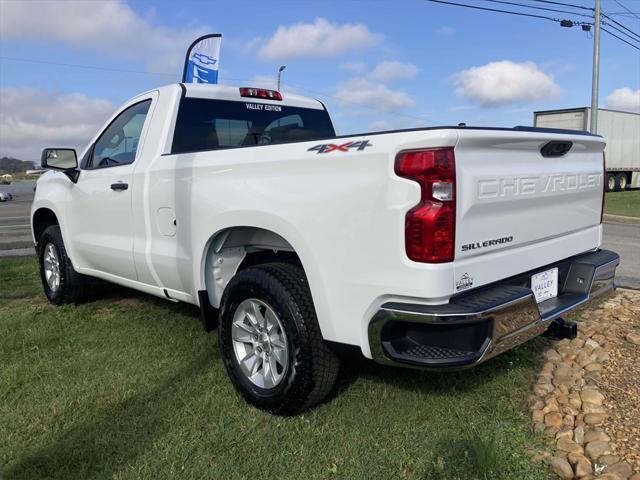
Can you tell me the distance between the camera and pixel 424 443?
9.32 ft

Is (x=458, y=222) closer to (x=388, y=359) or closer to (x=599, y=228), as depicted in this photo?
(x=388, y=359)

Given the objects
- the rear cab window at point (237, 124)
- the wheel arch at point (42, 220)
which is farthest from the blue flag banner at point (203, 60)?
the rear cab window at point (237, 124)

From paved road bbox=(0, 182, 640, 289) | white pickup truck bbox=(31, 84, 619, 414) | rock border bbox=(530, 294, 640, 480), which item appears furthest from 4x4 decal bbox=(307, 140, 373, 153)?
paved road bbox=(0, 182, 640, 289)

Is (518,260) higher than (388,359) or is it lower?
higher

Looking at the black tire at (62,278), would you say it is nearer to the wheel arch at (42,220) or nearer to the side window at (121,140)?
the wheel arch at (42,220)

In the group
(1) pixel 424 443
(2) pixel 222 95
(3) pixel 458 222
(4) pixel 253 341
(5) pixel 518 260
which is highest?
(2) pixel 222 95

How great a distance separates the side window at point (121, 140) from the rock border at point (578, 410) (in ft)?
10.9

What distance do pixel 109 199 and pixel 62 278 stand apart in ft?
4.69

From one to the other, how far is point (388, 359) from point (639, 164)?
31.1m

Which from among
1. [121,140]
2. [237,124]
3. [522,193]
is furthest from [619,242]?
[121,140]

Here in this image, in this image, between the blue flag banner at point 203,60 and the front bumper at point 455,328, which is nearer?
the front bumper at point 455,328

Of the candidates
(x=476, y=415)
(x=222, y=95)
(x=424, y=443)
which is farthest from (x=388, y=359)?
(x=222, y=95)

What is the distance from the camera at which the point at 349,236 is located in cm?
267

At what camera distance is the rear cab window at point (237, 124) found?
13.8 ft
